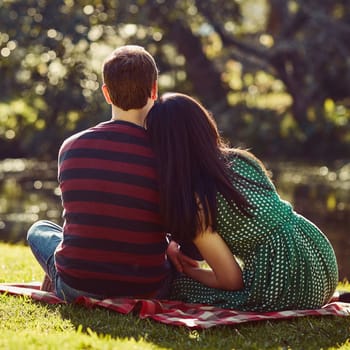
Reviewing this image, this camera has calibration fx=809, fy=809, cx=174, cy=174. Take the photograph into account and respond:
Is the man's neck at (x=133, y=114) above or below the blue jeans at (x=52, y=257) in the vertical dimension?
above

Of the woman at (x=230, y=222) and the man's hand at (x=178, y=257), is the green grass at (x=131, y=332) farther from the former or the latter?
the man's hand at (x=178, y=257)

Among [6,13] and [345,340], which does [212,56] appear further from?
[345,340]

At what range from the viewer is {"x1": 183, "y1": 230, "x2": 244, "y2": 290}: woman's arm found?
3.75 metres

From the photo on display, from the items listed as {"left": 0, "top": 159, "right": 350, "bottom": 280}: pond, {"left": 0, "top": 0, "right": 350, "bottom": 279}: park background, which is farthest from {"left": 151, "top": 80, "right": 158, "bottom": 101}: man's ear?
{"left": 0, "top": 0, "right": 350, "bottom": 279}: park background

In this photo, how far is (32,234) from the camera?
435cm

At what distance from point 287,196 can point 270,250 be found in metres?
9.12

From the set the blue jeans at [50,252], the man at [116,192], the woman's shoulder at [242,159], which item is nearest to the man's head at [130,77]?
the man at [116,192]

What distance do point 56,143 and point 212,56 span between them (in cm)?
717

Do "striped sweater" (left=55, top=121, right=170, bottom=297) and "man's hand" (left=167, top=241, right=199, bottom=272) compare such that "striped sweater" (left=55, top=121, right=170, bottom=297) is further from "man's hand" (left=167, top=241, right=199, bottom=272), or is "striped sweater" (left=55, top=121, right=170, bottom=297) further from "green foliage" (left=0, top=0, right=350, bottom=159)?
"green foliage" (left=0, top=0, right=350, bottom=159)

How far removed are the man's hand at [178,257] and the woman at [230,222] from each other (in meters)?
0.01

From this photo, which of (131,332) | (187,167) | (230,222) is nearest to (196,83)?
(230,222)

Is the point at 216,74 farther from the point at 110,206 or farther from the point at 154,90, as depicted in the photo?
the point at 110,206

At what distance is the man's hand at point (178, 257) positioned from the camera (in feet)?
13.4

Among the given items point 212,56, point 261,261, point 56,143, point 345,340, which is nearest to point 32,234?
point 261,261
